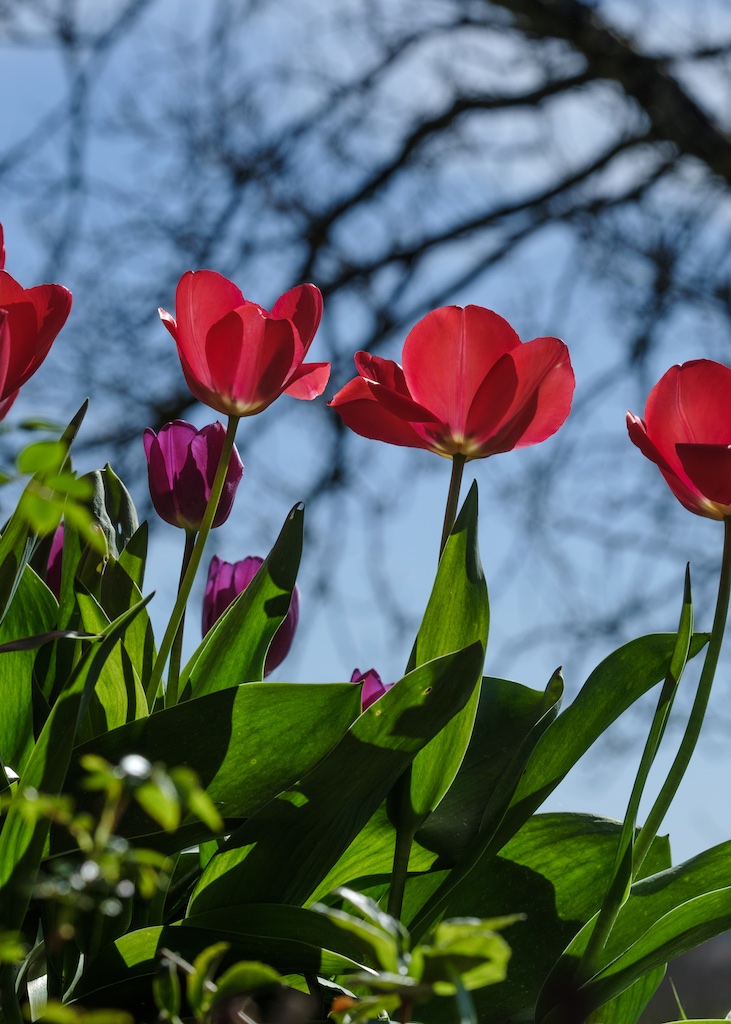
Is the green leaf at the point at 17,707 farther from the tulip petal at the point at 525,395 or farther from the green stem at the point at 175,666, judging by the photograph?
the tulip petal at the point at 525,395

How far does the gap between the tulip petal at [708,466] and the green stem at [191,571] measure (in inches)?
6.5

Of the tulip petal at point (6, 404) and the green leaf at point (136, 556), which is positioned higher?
the tulip petal at point (6, 404)

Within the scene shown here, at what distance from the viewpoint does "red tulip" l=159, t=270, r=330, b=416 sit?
0.40m

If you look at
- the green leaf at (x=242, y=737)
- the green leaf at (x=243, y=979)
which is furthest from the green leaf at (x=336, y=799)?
the green leaf at (x=243, y=979)

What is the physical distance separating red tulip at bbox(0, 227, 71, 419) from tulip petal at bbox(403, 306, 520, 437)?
0.13 metres

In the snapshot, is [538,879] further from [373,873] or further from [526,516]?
[526,516]

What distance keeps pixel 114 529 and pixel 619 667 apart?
0.27 meters

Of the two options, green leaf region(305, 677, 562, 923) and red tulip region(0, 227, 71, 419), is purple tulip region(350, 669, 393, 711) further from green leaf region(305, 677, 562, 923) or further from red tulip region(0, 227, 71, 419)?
red tulip region(0, 227, 71, 419)

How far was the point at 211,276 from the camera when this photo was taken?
0.41m

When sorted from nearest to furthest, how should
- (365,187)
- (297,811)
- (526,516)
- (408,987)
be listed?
1. (408,987)
2. (297,811)
3. (526,516)
4. (365,187)

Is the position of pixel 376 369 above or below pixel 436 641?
above

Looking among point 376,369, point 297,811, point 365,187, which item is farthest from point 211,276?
point 365,187

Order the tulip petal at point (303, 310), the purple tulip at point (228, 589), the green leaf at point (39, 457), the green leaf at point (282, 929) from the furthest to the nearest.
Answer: the purple tulip at point (228, 589) → the tulip petal at point (303, 310) → the green leaf at point (282, 929) → the green leaf at point (39, 457)

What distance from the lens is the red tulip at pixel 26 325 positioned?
1.10 ft
